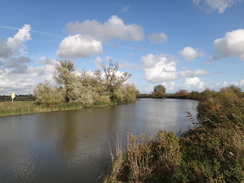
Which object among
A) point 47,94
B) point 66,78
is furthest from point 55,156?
point 66,78

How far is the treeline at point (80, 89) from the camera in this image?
2148 cm

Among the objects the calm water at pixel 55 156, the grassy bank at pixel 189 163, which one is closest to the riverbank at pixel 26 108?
the calm water at pixel 55 156

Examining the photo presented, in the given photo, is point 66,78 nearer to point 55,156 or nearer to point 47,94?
point 47,94

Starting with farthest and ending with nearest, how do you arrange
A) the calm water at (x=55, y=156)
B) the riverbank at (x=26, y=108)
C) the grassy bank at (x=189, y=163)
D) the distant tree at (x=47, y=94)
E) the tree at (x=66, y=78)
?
the tree at (x=66, y=78) → the distant tree at (x=47, y=94) → the riverbank at (x=26, y=108) → the calm water at (x=55, y=156) → the grassy bank at (x=189, y=163)

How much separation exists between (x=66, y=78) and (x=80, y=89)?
2484 millimetres

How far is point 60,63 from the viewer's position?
2475cm

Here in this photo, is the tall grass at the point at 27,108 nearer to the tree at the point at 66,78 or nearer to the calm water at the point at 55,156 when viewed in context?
the tree at the point at 66,78

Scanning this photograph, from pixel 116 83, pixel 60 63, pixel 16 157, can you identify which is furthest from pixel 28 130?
pixel 116 83

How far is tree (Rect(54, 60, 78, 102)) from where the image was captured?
23734mm

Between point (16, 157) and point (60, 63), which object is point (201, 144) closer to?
point (16, 157)

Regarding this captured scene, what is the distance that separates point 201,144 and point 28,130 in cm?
1065

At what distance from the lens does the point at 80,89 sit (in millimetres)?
24812

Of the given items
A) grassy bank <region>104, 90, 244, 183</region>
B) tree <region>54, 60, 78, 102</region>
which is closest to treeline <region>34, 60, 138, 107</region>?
tree <region>54, 60, 78, 102</region>

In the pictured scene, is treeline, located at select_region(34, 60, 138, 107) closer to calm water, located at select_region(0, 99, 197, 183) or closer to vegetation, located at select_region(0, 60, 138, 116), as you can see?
vegetation, located at select_region(0, 60, 138, 116)
